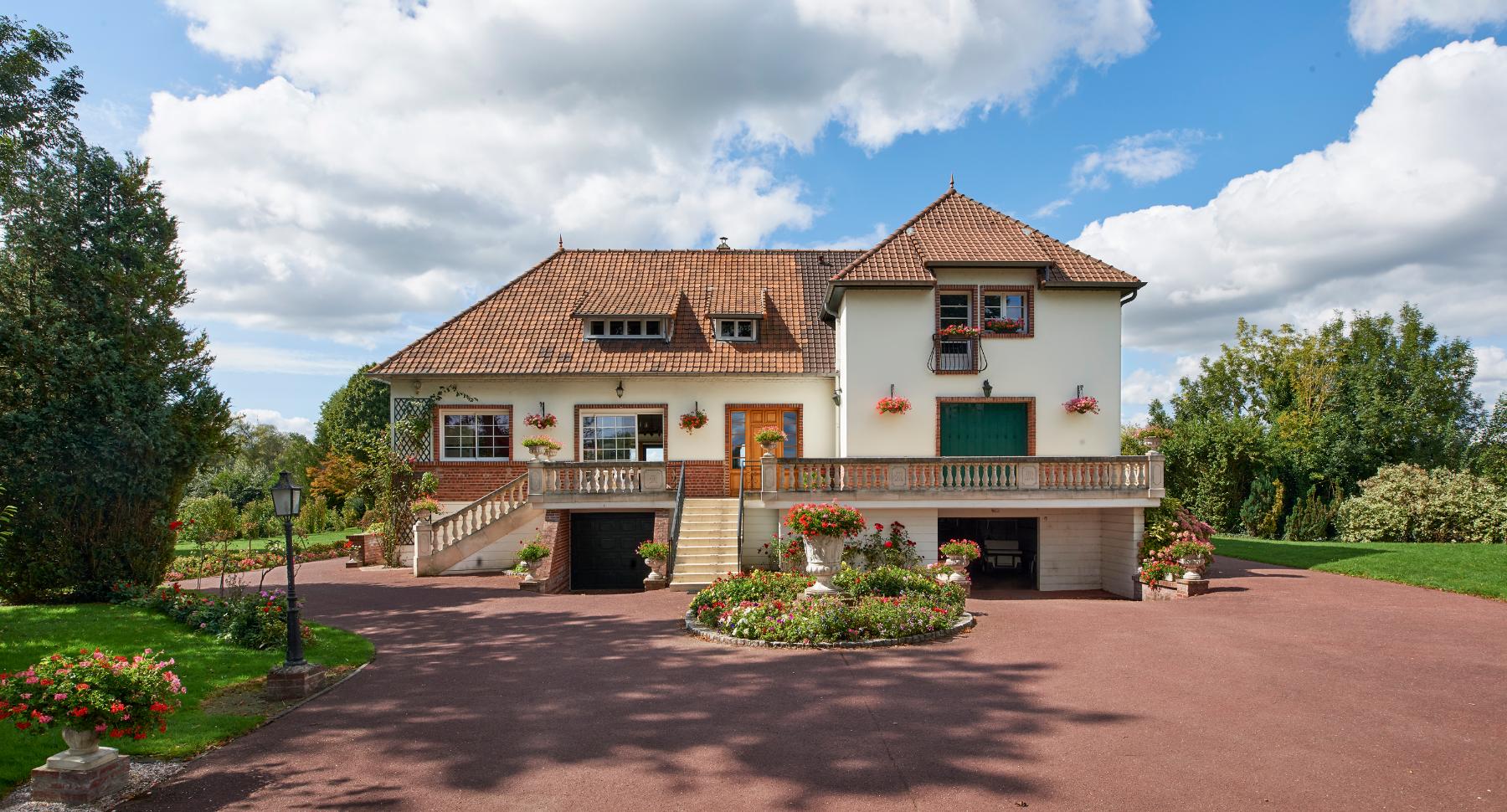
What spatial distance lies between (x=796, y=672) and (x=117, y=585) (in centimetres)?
1127

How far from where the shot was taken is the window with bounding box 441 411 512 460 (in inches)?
770

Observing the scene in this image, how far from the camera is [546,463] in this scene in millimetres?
17312

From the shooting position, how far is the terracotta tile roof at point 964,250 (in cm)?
1725

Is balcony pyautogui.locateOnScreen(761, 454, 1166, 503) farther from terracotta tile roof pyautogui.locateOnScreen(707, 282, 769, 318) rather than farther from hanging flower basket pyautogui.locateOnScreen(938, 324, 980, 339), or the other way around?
terracotta tile roof pyautogui.locateOnScreen(707, 282, 769, 318)

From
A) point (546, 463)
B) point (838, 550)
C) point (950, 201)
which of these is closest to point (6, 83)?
point (546, 463)

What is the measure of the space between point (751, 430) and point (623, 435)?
10.5 ft

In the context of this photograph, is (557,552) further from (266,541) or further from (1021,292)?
(266,541)

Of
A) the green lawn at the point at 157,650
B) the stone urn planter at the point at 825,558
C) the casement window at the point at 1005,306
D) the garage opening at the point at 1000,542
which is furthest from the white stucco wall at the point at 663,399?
the green lawn at the point at 157,650

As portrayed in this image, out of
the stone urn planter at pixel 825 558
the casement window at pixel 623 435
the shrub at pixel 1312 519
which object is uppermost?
the casement window at pixel 623 435

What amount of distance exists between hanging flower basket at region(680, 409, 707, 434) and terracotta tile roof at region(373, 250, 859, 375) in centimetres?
107

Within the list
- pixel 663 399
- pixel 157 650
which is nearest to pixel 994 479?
pixel 663 399

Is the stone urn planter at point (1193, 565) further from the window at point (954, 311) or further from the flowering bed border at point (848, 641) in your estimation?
the window at point (954, 311)

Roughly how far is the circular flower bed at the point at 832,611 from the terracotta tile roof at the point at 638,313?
304 inches

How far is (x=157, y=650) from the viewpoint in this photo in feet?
32.0
